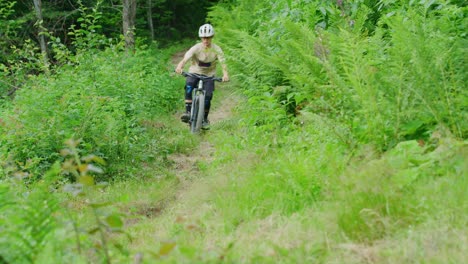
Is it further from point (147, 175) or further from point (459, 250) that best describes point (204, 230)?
point (147, 175)

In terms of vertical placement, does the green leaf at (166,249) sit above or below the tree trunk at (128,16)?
above

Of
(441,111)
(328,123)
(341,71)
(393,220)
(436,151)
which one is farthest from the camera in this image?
(341,71)

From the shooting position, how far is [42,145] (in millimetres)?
7172

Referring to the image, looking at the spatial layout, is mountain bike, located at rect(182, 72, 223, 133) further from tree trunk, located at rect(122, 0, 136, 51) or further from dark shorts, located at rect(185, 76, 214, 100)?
tree trunk, located at rect(122, 0, 136, 51)

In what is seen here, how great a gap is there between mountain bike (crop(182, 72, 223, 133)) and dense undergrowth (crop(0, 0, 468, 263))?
4.07 ft

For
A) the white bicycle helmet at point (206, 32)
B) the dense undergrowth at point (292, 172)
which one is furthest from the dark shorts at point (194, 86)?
the dense undergrowth at point (292, 172)

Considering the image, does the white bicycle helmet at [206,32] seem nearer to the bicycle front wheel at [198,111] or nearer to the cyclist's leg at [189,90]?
the cyclist's leg at [189,90]

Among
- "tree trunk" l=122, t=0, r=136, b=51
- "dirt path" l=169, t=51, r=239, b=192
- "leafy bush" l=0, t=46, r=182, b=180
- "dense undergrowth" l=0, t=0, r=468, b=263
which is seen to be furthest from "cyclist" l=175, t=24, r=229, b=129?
"tree trunk" l=122, t=0, r=136, b=51


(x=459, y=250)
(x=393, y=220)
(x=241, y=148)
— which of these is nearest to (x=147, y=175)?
(x=241, y=148)

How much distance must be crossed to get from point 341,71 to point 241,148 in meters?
1.52

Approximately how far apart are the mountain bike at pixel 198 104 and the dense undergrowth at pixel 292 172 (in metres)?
1.24

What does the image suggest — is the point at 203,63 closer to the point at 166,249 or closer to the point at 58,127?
the point at 58,127

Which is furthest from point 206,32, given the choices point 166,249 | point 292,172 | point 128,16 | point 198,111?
point 128,16

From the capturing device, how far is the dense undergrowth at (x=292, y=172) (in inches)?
132
